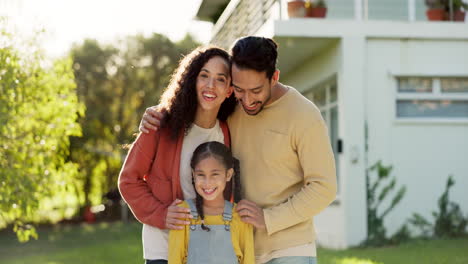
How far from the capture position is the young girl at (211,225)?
337 cm

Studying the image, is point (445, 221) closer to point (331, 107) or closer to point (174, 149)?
point (331, 107)

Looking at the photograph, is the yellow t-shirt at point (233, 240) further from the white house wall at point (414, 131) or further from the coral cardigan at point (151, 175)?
the white house wall at point (414, 131)

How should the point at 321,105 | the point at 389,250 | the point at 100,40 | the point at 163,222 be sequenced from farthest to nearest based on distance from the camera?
1. the point at 100,40
2. the point at 321,105
3. the point at 389,250
4. the point at 163,222

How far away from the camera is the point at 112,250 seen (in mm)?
13906

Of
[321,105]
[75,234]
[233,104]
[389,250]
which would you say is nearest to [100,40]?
[75,234]

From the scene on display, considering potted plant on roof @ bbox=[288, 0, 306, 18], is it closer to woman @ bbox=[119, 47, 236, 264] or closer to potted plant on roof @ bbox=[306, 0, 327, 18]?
potted plant on roof @ bbox=[306, 0, 327, 18]

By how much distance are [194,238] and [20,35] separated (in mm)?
5233

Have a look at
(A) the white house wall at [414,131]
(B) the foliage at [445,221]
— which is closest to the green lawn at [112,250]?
(B) the foliage at [445,221]

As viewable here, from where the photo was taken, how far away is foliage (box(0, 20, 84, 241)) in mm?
7594

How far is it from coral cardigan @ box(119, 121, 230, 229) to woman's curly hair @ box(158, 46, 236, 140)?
53 millimetres

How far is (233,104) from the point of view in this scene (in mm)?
3682

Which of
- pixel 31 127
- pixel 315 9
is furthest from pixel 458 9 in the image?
pixel 31 127

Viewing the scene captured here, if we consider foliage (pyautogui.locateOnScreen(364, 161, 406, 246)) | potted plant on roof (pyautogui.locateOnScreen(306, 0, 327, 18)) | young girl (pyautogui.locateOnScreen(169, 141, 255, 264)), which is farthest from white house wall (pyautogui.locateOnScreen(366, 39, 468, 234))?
young girl (pyautogui.locateOnScreen(169, 141, 255, 264))

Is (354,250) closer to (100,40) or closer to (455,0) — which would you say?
(455,0)
